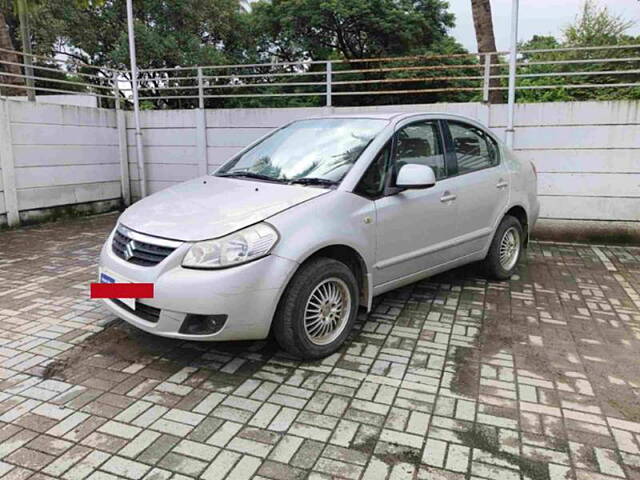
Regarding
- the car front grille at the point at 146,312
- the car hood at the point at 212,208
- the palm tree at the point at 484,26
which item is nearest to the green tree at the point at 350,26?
the palm tree at the point at 484,26

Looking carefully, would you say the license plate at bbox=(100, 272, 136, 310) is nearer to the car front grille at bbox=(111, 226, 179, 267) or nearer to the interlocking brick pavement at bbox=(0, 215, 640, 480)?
the car front grille at bbox=(111, 226, 179, 267)

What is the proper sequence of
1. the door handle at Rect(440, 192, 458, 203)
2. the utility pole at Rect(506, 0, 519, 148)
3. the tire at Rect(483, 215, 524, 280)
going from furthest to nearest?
1. the utility pole at Rect(506, 0, 519, 148)
2. the tire at Rect(483, 215, 524, 280)
3. the door handle at Rect(440, 192, 458, 203)

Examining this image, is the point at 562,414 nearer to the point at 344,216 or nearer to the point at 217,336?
the point at 344,216

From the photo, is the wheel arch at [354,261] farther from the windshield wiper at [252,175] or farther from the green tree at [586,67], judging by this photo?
the green tree at [586,67]

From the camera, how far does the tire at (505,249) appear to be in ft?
16.2

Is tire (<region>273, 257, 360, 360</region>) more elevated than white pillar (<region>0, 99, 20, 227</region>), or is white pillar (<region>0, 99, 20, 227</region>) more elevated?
white pillar (<region>0, 99, 20, 227</region>)

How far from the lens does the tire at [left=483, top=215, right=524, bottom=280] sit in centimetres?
493

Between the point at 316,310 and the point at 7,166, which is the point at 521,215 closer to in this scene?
the point at 316,310

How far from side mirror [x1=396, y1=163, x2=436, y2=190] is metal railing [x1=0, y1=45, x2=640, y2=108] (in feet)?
11.3

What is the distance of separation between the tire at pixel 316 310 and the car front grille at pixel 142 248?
0.76m

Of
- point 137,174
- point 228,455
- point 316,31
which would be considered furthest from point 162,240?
point 316,31

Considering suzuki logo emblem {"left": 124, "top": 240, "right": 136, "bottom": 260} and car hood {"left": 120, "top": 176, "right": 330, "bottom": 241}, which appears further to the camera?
suzuki logo emblem {"left": 124, "top": 240, "right": 136, "bottom": 260}

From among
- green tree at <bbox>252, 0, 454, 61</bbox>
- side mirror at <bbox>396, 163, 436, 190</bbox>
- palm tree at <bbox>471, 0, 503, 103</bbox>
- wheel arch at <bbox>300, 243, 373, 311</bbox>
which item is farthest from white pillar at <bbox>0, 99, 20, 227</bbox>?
green tree at <bbox>252, 0, 454, 61</bbox>

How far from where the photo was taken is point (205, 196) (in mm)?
3566
